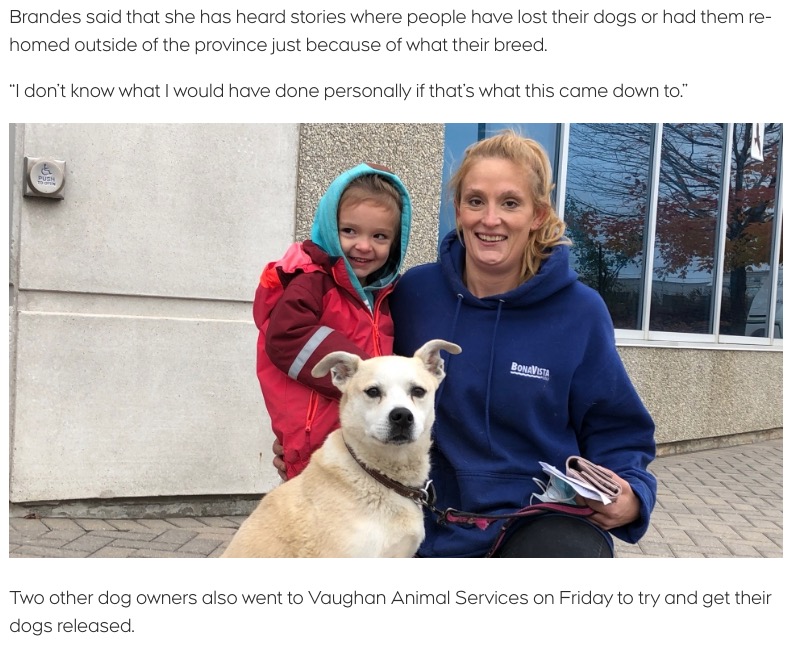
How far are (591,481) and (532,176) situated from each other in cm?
119

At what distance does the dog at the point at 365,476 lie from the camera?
2602mm

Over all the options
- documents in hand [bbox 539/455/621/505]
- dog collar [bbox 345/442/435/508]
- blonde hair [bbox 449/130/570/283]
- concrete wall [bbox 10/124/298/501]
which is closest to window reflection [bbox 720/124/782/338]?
concrete wall [bbox 10/124/298/501]

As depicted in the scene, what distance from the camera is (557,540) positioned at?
2488 mm

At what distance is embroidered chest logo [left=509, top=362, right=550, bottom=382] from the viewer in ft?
8.80

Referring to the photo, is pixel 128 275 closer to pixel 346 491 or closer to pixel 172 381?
pixel 172 381

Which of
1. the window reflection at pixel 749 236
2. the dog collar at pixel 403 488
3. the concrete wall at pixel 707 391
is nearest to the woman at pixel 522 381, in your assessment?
the dog collar at pixel 403 488

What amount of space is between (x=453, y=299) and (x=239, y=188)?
10.3 ft

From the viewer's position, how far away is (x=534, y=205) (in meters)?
2.84

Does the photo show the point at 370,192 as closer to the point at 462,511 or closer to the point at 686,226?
the point at 462,511

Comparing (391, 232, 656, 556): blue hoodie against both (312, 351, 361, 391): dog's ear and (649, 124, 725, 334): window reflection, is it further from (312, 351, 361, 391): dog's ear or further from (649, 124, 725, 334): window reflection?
(649, 124, 725, 334): window reflection

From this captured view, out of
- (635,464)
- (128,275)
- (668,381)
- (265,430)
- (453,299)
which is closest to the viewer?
(635,464)
